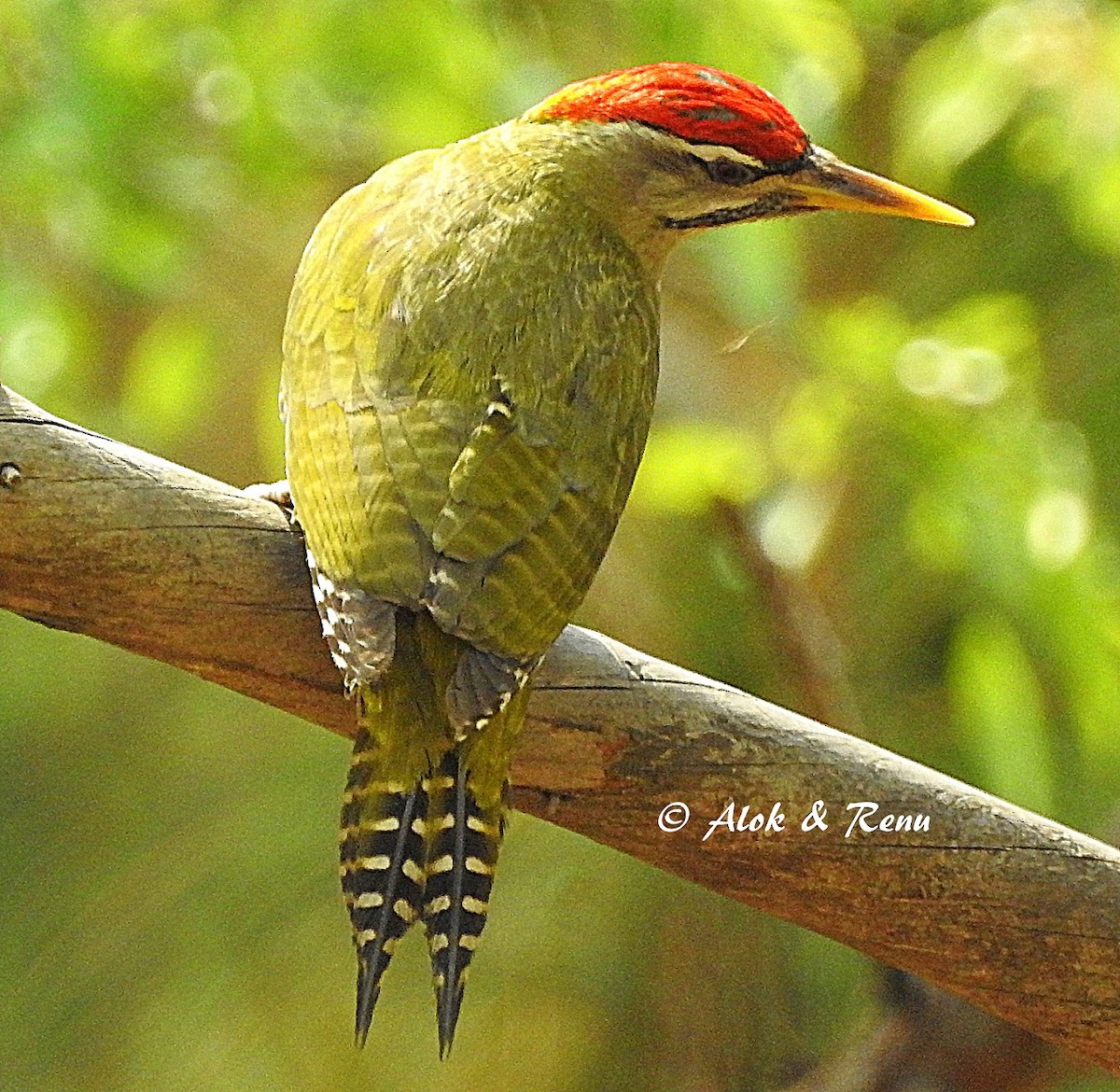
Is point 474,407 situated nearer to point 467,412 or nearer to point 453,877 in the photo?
point 467,412

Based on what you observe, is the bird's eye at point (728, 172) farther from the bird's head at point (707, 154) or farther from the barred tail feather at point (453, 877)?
the barred tail feather at point (453, 877)

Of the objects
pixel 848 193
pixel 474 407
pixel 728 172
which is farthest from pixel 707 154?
pixel 474 407

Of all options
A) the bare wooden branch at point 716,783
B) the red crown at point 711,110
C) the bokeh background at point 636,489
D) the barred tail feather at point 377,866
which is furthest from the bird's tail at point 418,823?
the bokeh background at point 636,489

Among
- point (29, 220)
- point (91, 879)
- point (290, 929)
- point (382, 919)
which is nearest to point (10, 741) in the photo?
point (91, 879)

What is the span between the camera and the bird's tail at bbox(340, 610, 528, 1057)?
70.2 inches

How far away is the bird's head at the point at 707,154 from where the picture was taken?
216cm

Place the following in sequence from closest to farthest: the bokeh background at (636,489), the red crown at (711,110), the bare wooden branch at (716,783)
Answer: the bare wooden branch at (716,783) → the red crown at (711,110) → the bokeh background at (636,489)

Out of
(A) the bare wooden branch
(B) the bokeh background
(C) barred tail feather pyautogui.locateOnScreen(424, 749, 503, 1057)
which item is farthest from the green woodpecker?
(B) the bokeh background

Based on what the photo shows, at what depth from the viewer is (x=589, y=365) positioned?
82.2 inches

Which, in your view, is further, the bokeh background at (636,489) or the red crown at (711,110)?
the bokeh background at (636,489)

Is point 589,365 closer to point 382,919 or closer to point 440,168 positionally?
point 440,168

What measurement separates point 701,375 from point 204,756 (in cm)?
156

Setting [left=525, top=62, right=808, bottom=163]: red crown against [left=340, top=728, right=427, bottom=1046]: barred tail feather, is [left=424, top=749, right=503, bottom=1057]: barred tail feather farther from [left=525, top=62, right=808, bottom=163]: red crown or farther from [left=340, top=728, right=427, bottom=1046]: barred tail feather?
[left=525, top=62, right=808, bottom=163]: red crown

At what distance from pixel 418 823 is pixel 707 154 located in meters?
0.96
